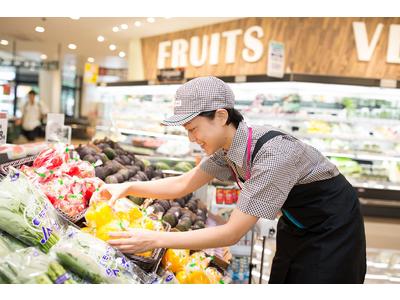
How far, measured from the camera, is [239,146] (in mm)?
1748

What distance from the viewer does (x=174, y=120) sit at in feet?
5.18

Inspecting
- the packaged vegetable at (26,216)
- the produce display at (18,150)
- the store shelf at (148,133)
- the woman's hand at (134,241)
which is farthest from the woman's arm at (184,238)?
the store shelf at (148,133)

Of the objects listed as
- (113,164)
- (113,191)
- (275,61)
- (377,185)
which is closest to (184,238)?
(113,191)

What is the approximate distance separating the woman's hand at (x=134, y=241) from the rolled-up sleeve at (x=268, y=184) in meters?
0.34

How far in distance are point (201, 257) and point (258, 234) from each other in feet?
3.97

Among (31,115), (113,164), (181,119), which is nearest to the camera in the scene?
(181,119)

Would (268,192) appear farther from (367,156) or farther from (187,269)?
(367,156)

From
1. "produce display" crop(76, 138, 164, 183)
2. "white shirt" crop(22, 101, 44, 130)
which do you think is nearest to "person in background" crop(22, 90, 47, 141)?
"white shirt" crop(22, 101, 44, 130)

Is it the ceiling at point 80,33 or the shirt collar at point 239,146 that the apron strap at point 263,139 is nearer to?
the shirt collar at point 239,146

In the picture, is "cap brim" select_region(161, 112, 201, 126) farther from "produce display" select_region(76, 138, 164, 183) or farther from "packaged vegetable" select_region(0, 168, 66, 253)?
"produce display" select_region(76, 138, 164, 183)

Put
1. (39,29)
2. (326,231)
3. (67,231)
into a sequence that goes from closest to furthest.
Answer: (67,231) → (326,231) → (39,29)

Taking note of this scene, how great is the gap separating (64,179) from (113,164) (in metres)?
0.91
